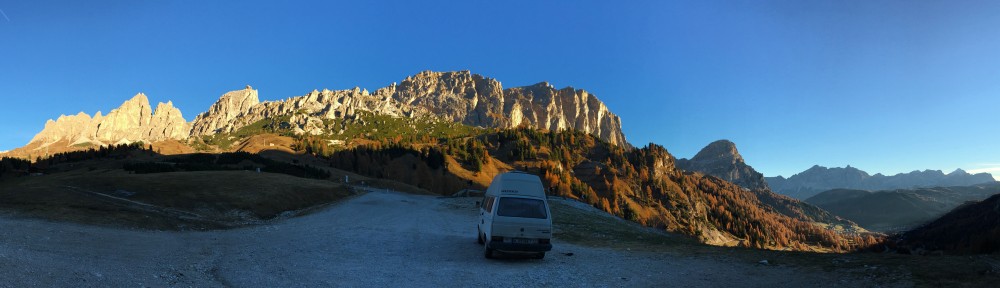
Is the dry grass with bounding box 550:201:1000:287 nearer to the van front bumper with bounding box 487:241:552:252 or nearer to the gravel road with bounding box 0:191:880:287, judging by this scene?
the gravel road with bounding box 0:191:880:287

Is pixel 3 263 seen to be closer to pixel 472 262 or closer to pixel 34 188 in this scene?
pixel 472 262

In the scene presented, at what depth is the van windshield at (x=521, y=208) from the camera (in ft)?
55.6

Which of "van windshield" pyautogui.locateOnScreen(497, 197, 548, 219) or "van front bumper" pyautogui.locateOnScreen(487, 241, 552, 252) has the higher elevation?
"van windshield" pyautogui.locateOnScreen(497, 197, 548, 219)

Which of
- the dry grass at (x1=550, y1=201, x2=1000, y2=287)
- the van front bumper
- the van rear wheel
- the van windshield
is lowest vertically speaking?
the van rear wheel

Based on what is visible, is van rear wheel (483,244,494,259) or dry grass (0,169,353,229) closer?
van rear wheel (483,244,494,259)

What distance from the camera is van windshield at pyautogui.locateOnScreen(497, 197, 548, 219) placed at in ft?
55.6

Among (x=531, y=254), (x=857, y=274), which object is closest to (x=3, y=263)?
(x=531, y=254)

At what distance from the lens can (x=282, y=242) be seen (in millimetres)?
19750

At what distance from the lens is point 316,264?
1459cm

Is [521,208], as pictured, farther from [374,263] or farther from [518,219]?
[374,263]

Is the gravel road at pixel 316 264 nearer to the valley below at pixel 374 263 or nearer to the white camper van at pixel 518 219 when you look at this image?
the valley below at pixel 374 263

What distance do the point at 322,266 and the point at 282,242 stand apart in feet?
22.4

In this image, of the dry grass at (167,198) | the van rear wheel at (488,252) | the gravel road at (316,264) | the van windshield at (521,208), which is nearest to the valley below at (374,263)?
the gravel road at (316,264)

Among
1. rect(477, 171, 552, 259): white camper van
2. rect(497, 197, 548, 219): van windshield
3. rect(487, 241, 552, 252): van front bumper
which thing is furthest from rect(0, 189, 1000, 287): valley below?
rect(497, 197, 548, 219): van windshield
